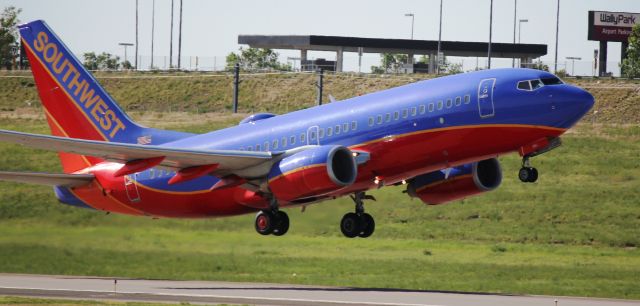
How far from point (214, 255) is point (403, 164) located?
18.3m

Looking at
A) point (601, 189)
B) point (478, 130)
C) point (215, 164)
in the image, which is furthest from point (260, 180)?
Result: point (601, 189)

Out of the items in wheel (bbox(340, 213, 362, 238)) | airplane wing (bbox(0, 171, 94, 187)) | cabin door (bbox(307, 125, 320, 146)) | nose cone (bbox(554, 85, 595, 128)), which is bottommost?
wheel (bbox(340, 213, 362, 238))

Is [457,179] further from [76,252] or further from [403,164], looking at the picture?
[76,252]

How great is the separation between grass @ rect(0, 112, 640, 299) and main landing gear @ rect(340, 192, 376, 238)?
2.28 meters

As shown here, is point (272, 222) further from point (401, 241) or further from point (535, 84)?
point (401, 241)

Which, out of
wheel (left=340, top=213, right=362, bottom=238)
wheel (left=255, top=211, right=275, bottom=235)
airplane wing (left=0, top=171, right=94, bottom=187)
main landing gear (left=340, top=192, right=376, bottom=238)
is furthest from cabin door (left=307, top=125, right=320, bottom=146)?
airplane wing (left=0, top=171, right=94, bottom=187)

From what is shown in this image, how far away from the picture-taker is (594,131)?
9594 cm

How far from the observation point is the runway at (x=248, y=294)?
5434 centimetres

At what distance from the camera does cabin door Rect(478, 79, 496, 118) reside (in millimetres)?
47406

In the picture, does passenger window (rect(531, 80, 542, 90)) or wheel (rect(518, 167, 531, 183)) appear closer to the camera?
passenger window (rect(531, 80, 542, 90))

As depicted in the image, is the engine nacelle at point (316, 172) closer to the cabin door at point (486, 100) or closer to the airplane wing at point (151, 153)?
the airplane wing at point (151, 153)

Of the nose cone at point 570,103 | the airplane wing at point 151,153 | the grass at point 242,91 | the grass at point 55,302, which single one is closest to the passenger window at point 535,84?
the nose cone at point 570,103

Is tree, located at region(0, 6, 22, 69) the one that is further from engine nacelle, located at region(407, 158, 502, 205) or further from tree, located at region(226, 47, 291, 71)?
engine nacelle, located at region(407, 158, 502, 205)

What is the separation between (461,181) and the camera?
2109 inches
